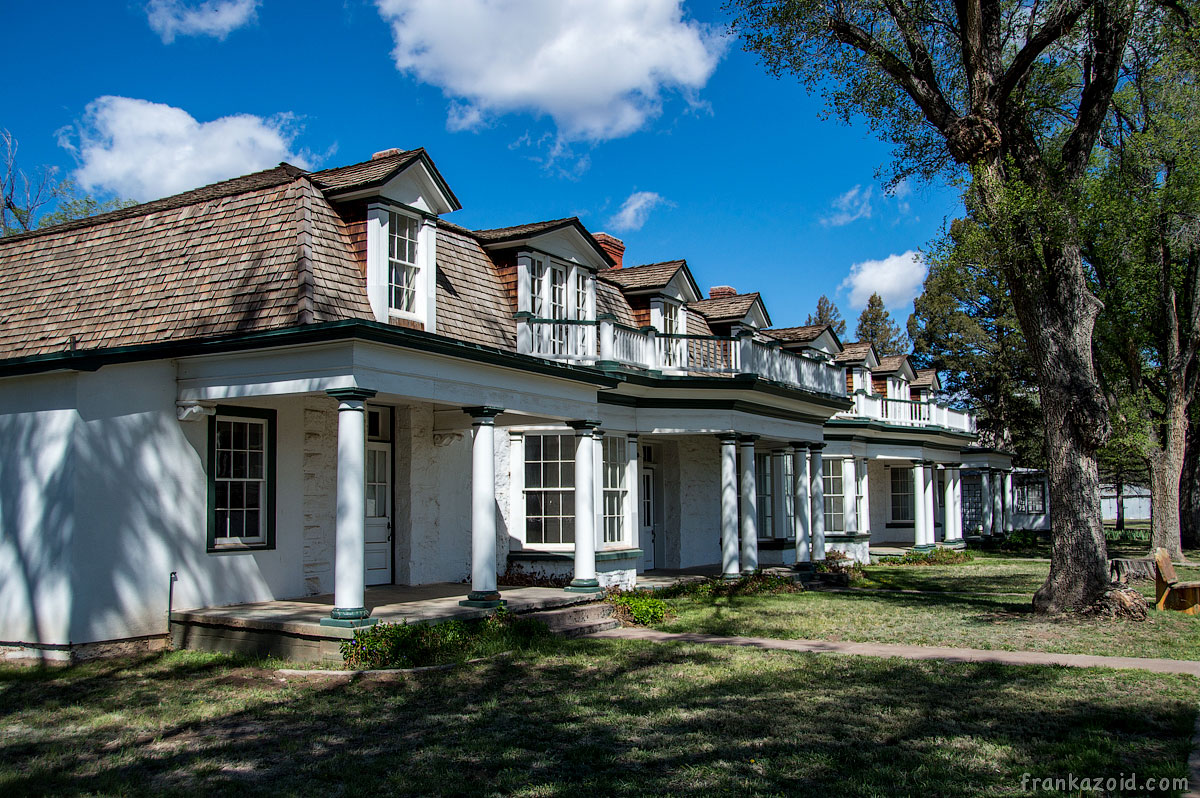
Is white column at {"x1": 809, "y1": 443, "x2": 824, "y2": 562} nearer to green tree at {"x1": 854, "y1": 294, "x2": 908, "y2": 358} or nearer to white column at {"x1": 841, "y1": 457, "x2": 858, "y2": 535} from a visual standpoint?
white column at {"x1": 841, "y1": 457, "x2": 858, "y2": 535}

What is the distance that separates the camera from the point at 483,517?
13.1 metres

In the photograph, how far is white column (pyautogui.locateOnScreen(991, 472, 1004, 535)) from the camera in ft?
130

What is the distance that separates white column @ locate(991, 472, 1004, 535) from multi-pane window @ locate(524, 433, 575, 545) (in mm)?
27668

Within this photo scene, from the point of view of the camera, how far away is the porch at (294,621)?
10703 millimetres

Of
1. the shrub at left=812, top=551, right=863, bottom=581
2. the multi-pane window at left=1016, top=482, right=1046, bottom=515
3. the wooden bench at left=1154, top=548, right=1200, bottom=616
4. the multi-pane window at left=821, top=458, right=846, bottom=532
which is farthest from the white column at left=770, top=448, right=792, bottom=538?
the multi-pane window at left=1016, top=482, right=1046, bottom=515

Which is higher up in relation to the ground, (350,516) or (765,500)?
(350,516)

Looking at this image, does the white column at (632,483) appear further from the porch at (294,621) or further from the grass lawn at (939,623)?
the porch at (294,621)

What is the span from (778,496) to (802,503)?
207 centimetres

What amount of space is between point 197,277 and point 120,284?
64.5 inches

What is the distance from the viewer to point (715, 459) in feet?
73.0

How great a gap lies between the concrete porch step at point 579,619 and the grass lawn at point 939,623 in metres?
0.88

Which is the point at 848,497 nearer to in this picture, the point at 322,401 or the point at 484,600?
the point at 484,600

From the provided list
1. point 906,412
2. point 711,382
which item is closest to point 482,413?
point 711,382

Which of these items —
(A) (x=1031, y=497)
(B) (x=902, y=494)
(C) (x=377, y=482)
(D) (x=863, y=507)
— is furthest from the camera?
(A) (x=1031, y=497)
